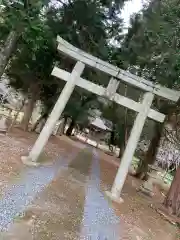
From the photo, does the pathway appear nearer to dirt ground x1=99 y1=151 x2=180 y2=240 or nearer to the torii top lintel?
dirt ground x1=99 y1=151 x2=180 y2=240

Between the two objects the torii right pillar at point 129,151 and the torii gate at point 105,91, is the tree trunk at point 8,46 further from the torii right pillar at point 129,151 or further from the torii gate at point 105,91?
the torii right pillar at point 129,151

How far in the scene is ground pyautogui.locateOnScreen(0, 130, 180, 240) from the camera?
16.8ft

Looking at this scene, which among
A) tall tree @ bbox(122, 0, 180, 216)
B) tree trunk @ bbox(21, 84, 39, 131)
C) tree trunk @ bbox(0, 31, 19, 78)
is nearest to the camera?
tall tree @ bbox(122, 0, 180, 216)

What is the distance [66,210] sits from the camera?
6.37 meters

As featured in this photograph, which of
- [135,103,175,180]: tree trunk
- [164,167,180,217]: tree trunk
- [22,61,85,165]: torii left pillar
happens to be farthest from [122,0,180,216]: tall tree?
[135,103,175,180]: tree trunk

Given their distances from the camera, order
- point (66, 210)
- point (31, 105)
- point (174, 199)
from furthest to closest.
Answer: point (31, 105) → point (174, 199) → point (66, 210)

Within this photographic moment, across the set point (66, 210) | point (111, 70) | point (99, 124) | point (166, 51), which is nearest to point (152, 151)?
point (166, 51)

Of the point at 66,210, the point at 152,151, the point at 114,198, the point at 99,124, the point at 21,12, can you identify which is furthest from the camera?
the point at 99,124

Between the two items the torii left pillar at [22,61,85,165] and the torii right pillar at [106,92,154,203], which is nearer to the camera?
the torii right pillar at [106,92,154,203]

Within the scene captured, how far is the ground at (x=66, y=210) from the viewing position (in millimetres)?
5121

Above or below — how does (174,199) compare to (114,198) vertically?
above

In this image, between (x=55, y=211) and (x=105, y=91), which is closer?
(x=55, y=211)

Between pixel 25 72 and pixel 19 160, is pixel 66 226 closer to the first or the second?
pixel 19 160

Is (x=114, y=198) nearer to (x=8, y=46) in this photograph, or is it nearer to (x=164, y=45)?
(x=164, y=45)
